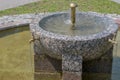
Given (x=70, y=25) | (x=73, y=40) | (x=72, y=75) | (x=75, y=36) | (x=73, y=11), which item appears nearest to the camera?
(x=73, y=40)

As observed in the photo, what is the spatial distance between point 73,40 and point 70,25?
0.70m

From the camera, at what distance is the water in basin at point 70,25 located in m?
4.81

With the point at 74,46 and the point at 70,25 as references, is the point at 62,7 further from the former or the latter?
the point at 74,46

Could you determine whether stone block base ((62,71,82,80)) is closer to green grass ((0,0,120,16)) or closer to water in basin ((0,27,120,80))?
water in basin ((0,27,120,80))

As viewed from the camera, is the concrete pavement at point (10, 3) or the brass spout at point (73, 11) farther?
the concrete pavement at point (10, 3)

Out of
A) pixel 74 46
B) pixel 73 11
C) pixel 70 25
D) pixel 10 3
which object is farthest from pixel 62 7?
pixel 74 46

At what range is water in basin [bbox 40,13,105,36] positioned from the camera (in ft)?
15.8

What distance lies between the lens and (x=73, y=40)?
4.37 meters

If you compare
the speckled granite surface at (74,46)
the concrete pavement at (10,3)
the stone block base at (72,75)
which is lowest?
the concrete pavement at (10,3)

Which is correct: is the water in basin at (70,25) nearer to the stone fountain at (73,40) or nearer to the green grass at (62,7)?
the stone fountain at (73,40)

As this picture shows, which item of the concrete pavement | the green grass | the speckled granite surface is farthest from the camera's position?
the concrete pavement

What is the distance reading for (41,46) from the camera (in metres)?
4.86

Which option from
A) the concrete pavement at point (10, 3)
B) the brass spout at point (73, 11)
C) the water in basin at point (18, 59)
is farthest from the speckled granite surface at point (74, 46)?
the concrete pavement at point (10, 3)

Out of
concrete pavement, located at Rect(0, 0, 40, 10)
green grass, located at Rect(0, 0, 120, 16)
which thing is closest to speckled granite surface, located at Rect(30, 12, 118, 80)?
green grass, located at Rect(0, 0, 120, 16)
